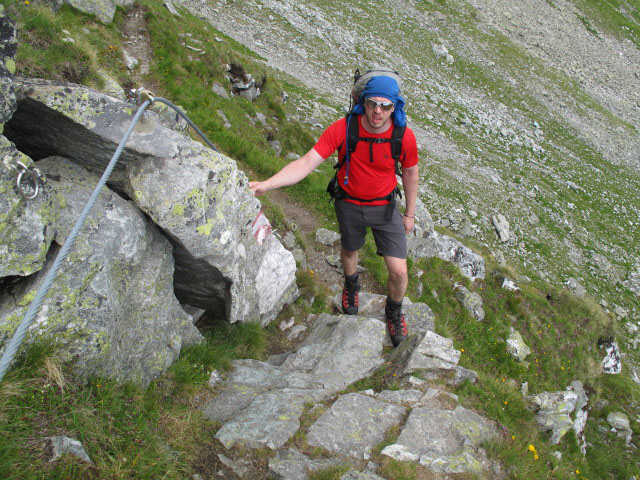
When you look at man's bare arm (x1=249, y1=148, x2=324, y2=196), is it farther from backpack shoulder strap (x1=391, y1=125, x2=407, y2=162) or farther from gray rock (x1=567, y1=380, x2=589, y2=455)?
gray rock (x1=567, y1=380, x2=589, y2=455)

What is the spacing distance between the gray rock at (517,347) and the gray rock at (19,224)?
11.9 metres

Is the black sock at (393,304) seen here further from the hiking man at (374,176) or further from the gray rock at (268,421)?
the gray rock at (268,421)

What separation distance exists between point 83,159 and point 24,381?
2.76m

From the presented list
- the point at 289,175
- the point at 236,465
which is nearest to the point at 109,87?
the point at 289,175

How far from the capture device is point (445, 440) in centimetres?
521

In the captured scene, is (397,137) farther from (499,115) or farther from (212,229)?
(499,115)

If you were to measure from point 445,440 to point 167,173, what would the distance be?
4768 millimetres

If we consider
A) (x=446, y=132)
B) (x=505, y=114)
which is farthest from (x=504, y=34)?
(x=446, y=132)

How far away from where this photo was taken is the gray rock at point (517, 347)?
12344mm

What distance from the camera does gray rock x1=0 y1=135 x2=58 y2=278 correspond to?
12.9 ft

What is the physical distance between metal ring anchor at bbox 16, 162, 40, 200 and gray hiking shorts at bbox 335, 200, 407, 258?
4247mm

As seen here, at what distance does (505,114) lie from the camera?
1276 inches

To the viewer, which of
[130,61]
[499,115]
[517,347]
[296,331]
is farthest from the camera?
[499,115]

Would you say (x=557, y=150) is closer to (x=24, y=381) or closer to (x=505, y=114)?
(x=505, y=114)
